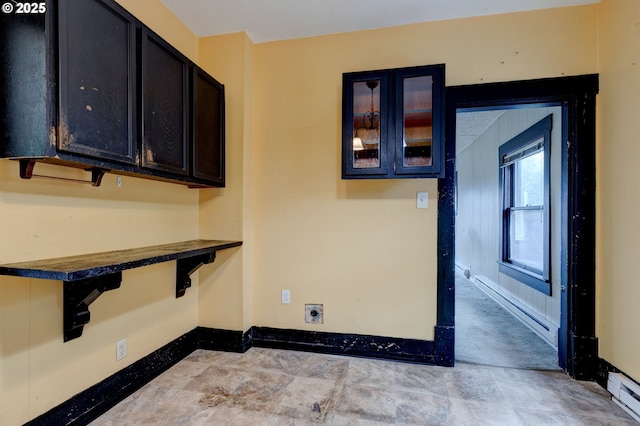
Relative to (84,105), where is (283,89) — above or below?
above

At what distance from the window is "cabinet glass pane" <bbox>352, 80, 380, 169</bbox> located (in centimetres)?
184

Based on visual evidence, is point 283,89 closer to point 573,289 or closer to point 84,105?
point 84,105

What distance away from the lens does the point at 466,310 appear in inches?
155

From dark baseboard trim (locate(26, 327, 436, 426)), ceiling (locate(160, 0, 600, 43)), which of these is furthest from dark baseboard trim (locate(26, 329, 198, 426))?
ceiling (locate(160, 0, 600, 43))

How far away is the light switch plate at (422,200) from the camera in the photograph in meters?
2.43

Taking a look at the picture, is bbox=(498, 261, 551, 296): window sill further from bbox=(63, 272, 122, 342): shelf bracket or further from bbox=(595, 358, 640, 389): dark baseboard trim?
bbox=(63, 272, 122, 342): shelf bracket

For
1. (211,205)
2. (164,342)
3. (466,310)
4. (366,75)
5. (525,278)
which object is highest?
(366,75)

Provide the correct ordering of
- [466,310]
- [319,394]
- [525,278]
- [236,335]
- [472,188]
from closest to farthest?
[319,394]
[236,335]
[525,278]
[466,310]
[472,188]

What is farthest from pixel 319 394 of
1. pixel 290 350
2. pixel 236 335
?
pixel 236 335

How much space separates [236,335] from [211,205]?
1114 mm

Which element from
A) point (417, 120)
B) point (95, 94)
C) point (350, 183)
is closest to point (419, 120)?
point (417, 120)

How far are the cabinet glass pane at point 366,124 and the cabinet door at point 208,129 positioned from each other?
3.52 feet

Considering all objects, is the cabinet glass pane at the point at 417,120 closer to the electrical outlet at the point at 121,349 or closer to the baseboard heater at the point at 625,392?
the baseboard heater at the point at 625,392

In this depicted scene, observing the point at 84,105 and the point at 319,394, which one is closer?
the point at 84,105
